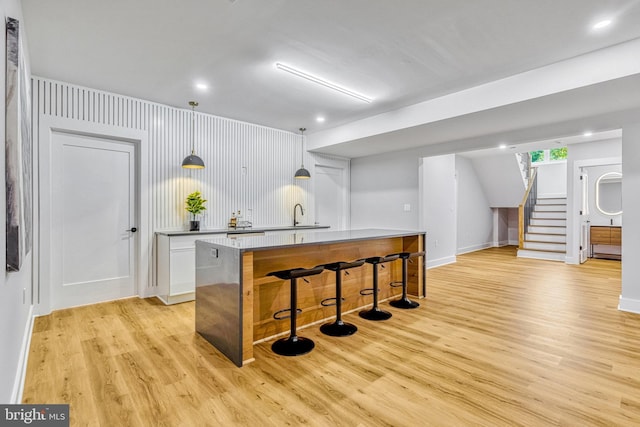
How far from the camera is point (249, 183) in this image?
5.56 meters

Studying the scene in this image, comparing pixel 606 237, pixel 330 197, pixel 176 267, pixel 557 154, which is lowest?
pixel 176 267

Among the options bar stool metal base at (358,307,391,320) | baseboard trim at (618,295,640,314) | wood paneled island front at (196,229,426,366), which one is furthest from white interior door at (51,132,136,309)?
baseboard trim at (618,295,640,314)

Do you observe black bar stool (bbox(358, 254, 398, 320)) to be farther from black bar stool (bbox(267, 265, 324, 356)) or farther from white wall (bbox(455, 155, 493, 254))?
white wall (bbox(455, 155, 493, 254))

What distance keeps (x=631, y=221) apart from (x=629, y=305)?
991 mm

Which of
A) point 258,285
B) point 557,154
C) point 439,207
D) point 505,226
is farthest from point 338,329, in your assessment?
point 557,154

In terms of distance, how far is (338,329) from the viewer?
10.3ft

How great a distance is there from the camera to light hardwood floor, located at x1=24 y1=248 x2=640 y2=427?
1893mm

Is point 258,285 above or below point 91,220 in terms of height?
below

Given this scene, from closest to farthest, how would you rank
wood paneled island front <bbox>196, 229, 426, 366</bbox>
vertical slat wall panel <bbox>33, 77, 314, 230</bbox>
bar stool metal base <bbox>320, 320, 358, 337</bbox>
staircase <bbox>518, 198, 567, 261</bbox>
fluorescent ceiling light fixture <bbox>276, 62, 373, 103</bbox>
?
wood paneled island front <bbox>196, 229, 426, 366</bbox> < bar stool metal base <bbox>320, 320, 358, 337</bbox> < fluorescent ceiling light fixture <bbox>276, 62, 373, 103</bbox> < vertical slat wall panel <bbox>33, 77, 314, 230</bbox> < staircase <bbox>518, 198, 567, 261</bbox>

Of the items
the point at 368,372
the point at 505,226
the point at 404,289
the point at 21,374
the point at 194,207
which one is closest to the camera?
the point at 21,374

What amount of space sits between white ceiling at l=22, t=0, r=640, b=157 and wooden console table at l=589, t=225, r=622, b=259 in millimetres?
5491

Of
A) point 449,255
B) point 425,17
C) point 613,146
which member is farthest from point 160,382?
point 613,146

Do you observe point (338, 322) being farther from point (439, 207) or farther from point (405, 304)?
point (439, 207)

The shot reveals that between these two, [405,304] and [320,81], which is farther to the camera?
[405,304]
